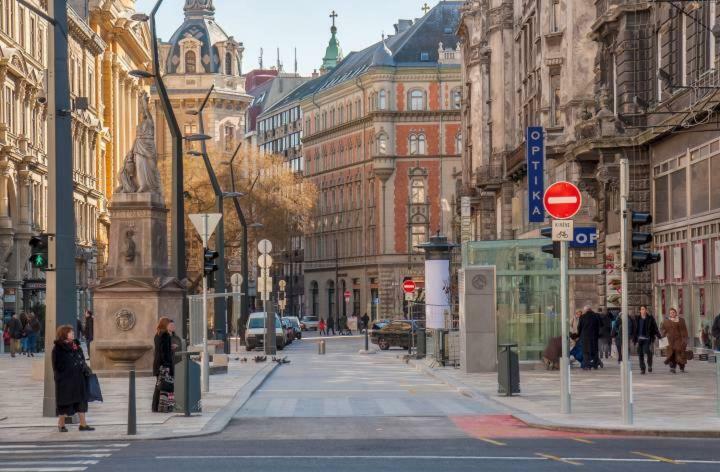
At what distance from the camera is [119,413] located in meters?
27.1

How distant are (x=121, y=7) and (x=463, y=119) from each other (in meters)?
27.7

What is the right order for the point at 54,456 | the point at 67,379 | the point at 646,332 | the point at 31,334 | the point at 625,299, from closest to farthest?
the point at 54,456
the point at 625,299
the point at 67,379
the point at 646,332
the point at 31,334

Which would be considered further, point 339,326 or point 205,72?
point 205,72

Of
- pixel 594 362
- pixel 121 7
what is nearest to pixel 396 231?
pixel 121 7

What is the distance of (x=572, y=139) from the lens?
55.0 m

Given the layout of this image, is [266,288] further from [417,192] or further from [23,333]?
[417,192]

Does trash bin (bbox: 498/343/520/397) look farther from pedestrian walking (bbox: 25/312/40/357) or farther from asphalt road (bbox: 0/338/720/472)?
pedestrian walking (bbox: 25/312/40/357)

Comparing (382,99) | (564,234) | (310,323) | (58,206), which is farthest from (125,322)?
(382,99)

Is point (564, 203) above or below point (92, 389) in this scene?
above

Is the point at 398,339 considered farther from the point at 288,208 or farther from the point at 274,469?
the point at 274,469

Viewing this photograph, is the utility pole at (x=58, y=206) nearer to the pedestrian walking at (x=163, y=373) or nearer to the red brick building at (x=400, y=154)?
the pedestrian walking at (x=163, y=373)

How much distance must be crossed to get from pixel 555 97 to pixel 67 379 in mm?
38801

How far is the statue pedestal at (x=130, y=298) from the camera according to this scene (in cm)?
3884

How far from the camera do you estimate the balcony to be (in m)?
76.4
